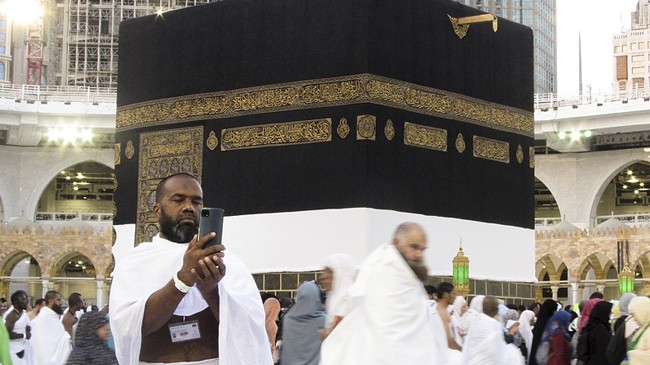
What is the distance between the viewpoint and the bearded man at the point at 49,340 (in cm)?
722

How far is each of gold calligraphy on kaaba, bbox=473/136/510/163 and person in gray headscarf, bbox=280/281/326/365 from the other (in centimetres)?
846

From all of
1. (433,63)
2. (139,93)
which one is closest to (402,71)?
(433,63)

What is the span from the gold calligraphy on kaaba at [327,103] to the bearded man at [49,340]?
5774 mm

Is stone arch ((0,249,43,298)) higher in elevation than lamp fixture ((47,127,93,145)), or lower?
lower

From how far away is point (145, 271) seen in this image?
2.54 meters

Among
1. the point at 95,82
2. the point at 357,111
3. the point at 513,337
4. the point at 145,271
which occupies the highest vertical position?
the point at 95,82

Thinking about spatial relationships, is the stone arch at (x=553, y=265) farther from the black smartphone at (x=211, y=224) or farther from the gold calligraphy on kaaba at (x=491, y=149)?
the black smartphone at (x=211, y=224)

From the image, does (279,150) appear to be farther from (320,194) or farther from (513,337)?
(513,337)

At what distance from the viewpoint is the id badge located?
97.6 inches


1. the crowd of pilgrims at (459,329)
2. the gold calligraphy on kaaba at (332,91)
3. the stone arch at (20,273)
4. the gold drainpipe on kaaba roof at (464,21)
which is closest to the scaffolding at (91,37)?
the stone arch at (20,273)

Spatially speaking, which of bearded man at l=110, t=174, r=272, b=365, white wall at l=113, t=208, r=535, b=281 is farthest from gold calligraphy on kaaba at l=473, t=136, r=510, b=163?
bearded man at l=110, t=174, r=272, b=365

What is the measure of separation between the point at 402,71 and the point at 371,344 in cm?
952

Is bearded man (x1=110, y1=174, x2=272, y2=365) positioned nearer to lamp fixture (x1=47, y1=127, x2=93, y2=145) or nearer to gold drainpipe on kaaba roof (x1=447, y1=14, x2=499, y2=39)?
gold drainpipe on kaaba roof (x1=447, y1=14, x2=499, y2=39)

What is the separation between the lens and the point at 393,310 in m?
3.45
